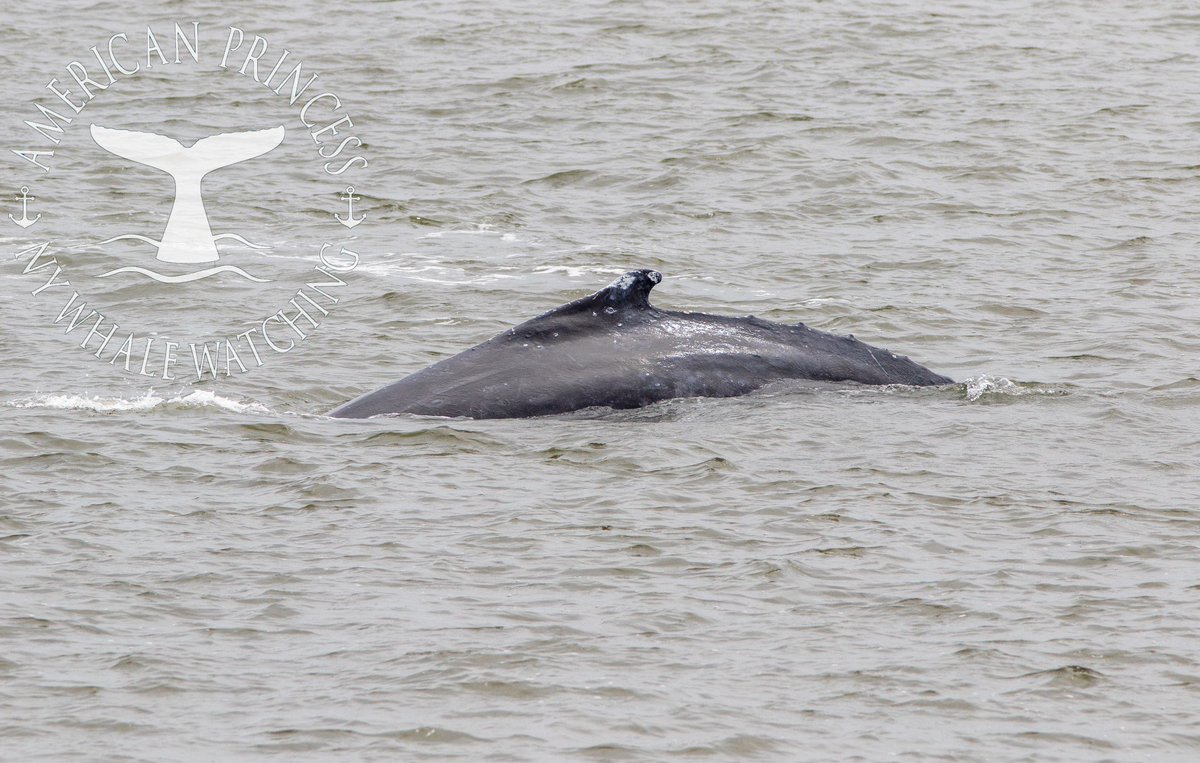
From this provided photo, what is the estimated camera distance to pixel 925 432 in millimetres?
12609

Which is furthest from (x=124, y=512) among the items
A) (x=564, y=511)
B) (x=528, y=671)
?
(x=528, y=671)

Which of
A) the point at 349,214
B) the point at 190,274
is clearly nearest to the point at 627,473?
the point at 190,274

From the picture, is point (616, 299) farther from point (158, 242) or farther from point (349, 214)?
point (349, 214)

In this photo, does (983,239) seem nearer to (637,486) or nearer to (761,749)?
(637,486)

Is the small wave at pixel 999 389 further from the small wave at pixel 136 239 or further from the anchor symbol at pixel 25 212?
the anchor symbol at pixel 25 212

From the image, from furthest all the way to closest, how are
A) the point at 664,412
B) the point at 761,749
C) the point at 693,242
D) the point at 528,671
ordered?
the point at 693,242
the point at 664,412
the point at 528,671
the point at 761,749

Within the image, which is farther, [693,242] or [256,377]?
[693,242]

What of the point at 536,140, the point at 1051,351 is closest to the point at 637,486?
the point at 1051,351

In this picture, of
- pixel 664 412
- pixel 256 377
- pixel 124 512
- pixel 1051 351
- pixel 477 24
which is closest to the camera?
pixel 124 512

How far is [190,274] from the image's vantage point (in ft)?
60.3

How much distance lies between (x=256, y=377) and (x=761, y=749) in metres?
7.64

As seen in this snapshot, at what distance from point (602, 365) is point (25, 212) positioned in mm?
10339

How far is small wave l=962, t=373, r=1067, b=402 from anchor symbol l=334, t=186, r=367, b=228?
29.0 feet

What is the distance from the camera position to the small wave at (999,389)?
13.7 m
